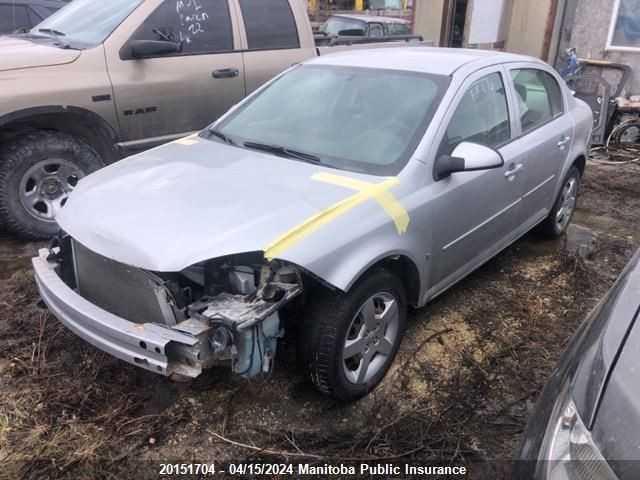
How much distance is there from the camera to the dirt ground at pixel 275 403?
8.14 feet

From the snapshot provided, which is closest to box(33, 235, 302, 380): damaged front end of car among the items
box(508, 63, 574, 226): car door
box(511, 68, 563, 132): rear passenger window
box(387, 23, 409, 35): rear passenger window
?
box(508, 63, 574, 226): car door

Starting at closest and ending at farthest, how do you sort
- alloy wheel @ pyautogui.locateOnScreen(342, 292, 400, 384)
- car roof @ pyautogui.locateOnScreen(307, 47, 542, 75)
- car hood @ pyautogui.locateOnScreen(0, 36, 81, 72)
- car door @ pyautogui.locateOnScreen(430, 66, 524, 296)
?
alloy wheel @ pyautogui.locateOnScreen(342, 292, 400, 384) < car door @ pyautogui.locateOnScreen(430, 66, 524, 296) < car roof @ pyautogui.locateOnScreen(307, 47, 542, 75) < car hood @ pyautogui.locateOnScreen(0, 36, 81, 72)

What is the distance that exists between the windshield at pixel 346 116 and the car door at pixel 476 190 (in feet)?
0.67

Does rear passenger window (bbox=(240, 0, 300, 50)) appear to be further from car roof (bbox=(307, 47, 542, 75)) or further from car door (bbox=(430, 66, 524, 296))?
car door (bbox=(430, 66, 524, 296))

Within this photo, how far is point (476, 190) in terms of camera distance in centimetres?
328

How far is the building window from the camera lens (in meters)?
9.08

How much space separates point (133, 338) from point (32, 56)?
118 inches

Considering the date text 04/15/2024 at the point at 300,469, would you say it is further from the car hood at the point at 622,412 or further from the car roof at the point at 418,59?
the car roof at the point at 418,59

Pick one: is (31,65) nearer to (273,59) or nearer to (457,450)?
(273,59)

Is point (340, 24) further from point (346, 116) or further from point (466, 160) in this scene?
point (466, 160)

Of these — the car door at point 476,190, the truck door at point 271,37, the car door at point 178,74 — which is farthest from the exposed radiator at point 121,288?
the truck door at point 271,37

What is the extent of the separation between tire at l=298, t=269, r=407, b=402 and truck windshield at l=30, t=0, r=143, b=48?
3258mm

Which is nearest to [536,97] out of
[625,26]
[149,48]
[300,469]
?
[149,48]

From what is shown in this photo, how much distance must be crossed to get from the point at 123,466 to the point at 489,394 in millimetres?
1894
